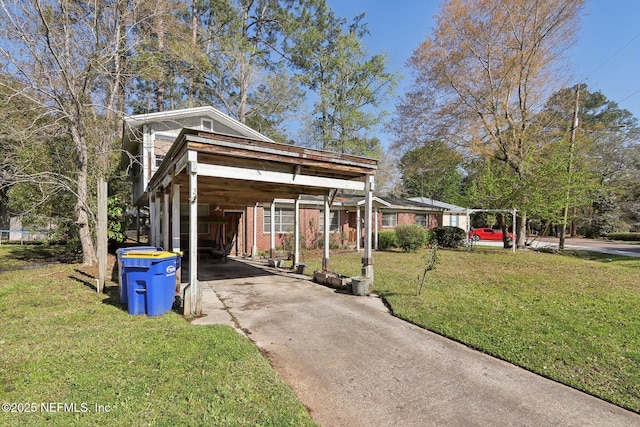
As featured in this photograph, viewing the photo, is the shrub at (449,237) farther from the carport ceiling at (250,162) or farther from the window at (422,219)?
the carport ceiling at (250,162)

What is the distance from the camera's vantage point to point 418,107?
19.8 metres

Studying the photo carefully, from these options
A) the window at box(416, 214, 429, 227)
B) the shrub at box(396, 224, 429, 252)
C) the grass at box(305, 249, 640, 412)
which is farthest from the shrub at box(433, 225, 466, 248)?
the grass at box(305, 249, 640, 412)

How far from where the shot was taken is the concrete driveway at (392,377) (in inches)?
107

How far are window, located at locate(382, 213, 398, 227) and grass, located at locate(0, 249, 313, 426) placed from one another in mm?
16789

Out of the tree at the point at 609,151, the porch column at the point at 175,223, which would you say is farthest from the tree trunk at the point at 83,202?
the tree at the point at 609,151

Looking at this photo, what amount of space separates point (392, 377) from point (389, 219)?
17943 mm

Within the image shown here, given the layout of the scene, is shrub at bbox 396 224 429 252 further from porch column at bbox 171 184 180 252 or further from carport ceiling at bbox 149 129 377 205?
porch column at bbox 171 184 180 252

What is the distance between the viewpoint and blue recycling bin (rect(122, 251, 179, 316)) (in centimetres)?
491

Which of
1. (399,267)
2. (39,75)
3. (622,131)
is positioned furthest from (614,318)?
(622,131)

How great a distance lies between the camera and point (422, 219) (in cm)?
2319

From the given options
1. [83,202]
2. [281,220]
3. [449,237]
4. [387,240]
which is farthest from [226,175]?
[449,237]

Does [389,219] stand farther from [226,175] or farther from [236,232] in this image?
[226,175]

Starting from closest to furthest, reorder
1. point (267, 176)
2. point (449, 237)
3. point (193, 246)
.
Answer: point (193, 246) → point (267, 176) → point (449, 237)

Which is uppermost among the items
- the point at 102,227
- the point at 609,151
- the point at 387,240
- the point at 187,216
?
the point at 609,151
